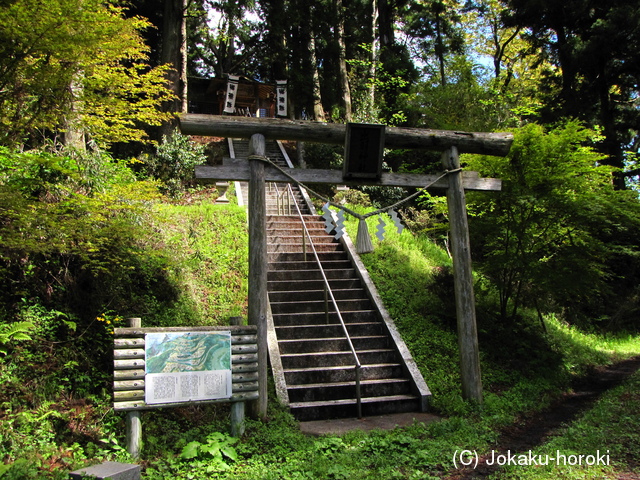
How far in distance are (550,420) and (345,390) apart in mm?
2968

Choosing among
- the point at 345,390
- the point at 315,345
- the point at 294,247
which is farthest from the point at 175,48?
the point at 345,390

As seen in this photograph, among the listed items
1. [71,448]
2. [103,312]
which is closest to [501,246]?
[103,312]

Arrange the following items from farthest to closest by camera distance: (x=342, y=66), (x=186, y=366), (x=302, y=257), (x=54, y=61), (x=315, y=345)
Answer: (x=342, y=66) → (x=302, y=257) → (x=315, y=345) → (x=54, y=61) → (x=186, y=366)

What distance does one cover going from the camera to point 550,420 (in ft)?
22.7

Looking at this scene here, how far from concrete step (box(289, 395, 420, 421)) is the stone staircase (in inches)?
0.5

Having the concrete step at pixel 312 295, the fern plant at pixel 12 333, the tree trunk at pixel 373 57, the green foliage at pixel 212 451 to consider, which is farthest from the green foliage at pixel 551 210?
the tree trunk at pixel 373 57

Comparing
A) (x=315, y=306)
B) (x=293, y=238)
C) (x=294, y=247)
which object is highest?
(x=293, y=238)

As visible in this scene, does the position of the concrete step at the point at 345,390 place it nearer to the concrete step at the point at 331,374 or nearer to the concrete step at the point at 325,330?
the concrete step at the point at 331,374

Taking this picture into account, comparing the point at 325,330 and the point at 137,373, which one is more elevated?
the point at 137,373

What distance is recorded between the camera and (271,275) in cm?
994

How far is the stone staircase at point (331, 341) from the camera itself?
7082 mm

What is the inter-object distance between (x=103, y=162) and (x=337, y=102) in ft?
47.3

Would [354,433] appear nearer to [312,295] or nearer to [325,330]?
[325,330]

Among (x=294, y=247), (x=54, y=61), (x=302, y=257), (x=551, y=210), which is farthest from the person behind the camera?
(x=294, y=247)
